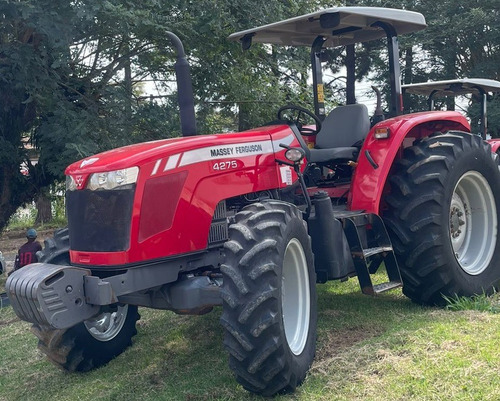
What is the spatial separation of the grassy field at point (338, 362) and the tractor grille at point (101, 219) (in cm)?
102

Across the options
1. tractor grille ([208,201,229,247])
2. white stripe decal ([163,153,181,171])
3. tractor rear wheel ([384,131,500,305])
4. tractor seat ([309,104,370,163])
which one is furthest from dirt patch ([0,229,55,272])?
tractor rear wheel ([384,131,500,305])

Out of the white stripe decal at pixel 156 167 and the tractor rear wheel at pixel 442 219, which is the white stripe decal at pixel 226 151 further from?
the tractor rear wheel at pixel 442 219

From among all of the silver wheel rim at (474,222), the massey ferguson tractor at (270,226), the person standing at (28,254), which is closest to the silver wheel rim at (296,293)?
the massey ferguson tractor at (270,226)

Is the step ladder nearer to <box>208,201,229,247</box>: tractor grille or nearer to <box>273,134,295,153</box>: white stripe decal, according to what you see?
<box>273,134,295,153</box>: white stripe decal

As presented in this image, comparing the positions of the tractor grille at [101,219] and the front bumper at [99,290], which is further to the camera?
the tractor grille at [101,219]

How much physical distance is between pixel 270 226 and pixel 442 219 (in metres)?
1.86

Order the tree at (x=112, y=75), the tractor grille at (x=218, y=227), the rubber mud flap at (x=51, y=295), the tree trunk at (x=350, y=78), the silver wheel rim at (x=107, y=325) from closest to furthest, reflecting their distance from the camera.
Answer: the rubber mud flap at (x=51, y=295), the tractor grille at (x=218, y=227), the silver wheel rim at (x=107, y=325), the tree trunk at (x=350, y=78), the tree at (x=112, y=75)

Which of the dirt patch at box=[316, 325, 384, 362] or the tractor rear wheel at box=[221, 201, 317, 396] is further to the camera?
the dirt patch at box=[316, 325, 384, 362]

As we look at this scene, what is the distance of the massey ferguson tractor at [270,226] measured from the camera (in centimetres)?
337

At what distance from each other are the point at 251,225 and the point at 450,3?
1640cm

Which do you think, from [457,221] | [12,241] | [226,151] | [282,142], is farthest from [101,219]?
[12,241]

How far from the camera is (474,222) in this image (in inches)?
216

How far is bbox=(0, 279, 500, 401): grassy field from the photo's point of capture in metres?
3.36

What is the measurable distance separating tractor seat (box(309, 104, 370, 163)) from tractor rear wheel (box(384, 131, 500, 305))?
436mm
